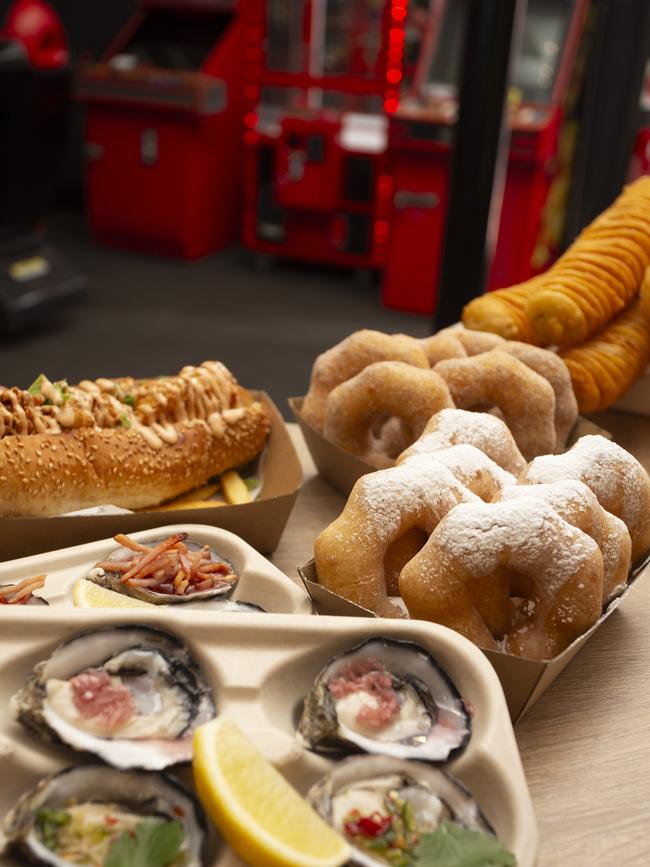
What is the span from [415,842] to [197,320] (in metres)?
5.13

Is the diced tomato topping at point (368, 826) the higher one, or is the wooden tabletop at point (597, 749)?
the diced tomato topping at point (368, 826)

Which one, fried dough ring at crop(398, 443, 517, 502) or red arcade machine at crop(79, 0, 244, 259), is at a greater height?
fried dough ring at crop(398, 443, 517, 502)

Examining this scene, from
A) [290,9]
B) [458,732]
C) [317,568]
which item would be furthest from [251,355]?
[458,732]

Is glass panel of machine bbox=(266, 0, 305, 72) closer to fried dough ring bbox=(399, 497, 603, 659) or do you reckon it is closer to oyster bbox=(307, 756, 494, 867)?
fried dough ring bbox=(399, 497, 603, 659)

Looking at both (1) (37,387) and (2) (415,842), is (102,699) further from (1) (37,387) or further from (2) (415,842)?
(1) (37,387)

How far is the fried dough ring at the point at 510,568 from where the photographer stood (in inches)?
41.9

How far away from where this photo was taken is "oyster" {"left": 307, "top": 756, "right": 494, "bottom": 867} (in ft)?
2.47

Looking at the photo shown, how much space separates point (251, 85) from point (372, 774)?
6412 mm

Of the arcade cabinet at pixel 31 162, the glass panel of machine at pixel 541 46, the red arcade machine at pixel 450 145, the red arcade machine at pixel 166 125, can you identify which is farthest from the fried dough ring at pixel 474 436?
the red arcade machine at pixel 166 125

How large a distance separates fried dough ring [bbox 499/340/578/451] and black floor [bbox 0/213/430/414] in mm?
2795

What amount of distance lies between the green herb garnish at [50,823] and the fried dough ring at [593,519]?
61 centimetres

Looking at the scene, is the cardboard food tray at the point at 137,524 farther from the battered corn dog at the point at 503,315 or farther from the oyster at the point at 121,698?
the battered corn dog at the point at 503,315

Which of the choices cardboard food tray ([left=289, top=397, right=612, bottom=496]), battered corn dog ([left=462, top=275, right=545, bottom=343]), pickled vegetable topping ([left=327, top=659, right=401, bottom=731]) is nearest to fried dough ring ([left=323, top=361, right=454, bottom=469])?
cardboard food tray ([left=289, top=397, right=612, bottom=496])

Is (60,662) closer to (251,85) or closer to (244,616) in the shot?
(244,616)
